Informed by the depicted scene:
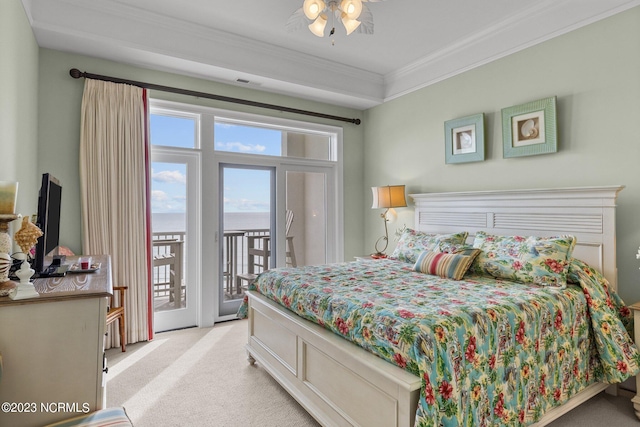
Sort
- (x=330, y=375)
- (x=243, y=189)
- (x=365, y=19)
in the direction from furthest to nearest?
(x=243, y=189) → (x=365, y=19) → (x=330, y=375)

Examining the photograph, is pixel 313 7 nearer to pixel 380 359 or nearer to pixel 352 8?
pixel 352 8

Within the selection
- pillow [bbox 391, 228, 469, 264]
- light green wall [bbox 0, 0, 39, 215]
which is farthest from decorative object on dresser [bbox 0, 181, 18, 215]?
Answer: pillow [bbox 391, 228, 469, 264]

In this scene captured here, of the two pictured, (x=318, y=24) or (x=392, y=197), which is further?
(x=392, y=197)

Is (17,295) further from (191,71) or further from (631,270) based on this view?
(631,270)

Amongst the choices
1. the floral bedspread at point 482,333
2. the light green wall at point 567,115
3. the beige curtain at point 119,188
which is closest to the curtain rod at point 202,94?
the beige curtain at point 119,188

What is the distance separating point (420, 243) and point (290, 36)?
2.37 meters

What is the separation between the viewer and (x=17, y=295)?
54.1 inches

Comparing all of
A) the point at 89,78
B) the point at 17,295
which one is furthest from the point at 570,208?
the point at 89,78

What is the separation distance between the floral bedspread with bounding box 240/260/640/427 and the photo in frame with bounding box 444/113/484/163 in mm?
1430

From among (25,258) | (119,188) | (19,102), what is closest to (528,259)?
(25,258)

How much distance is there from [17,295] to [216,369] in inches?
70.4

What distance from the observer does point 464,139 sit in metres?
3.67

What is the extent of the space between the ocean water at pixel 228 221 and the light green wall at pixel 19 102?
3.47ft

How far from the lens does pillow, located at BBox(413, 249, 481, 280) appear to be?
8.74ft
